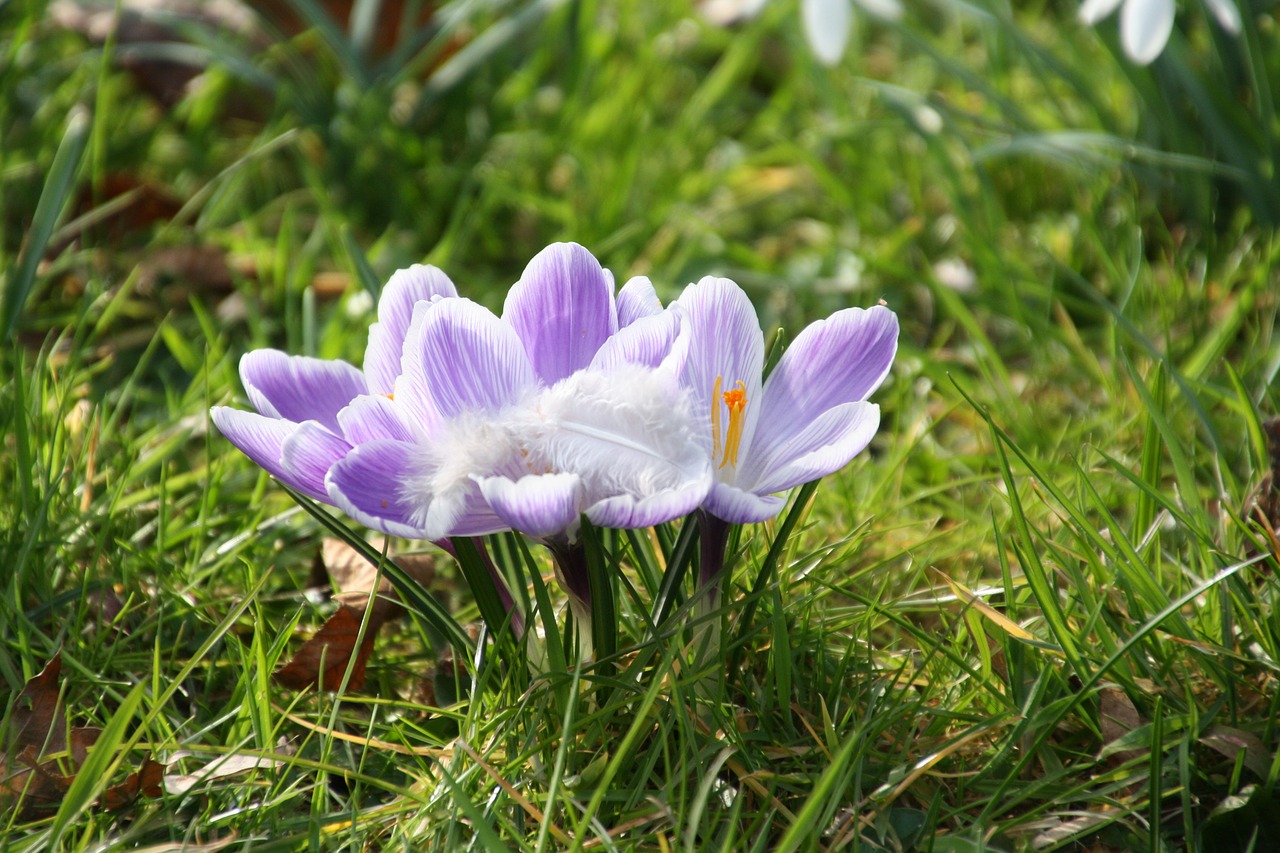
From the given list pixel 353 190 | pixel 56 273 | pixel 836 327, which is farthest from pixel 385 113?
pixel 836 327

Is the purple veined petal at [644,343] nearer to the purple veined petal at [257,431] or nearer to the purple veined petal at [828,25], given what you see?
the purple veined petal at [257,431]

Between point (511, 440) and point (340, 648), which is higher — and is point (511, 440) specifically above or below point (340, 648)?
above

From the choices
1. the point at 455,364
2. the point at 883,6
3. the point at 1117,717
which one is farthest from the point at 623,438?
the point at 883,6

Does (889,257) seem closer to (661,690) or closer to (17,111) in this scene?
(661,690)

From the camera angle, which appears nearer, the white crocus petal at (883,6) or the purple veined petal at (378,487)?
the purple veined petal at (378,487)

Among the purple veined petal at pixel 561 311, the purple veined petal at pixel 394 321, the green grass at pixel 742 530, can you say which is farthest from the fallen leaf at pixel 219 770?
the purple veined petal at pixel 561 311

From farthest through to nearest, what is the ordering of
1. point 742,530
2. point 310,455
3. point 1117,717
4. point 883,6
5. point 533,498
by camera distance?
point 883,6, point 742,530, point 1117,717, point 310,455, point 533,498

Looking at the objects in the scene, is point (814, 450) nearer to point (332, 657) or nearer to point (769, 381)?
point (769, 381)

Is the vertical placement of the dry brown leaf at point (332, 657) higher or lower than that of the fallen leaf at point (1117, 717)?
higher
